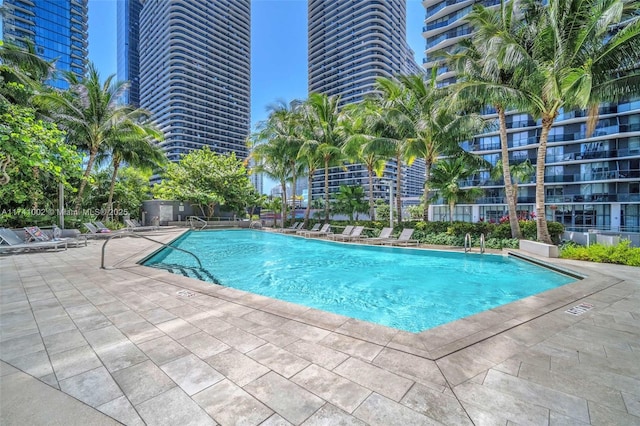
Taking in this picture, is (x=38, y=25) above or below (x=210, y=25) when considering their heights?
below

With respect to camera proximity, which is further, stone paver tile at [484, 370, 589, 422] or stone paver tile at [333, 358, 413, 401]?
stone paver tile at [333, 358, 413, 401]

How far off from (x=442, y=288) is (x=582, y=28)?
31.4 feet

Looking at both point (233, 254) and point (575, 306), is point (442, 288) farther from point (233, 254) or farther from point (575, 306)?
point (233, 254)

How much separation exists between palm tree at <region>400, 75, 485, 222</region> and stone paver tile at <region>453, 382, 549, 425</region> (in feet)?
39.2

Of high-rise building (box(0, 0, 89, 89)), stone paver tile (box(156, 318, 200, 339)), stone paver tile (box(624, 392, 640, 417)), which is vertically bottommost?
stone paver tile (box(624, 392, 640, 417))

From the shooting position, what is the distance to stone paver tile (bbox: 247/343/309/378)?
8.67ft

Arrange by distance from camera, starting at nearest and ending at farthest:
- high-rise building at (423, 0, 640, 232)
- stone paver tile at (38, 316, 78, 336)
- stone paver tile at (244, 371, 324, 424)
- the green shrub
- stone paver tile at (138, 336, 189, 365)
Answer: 1. stone paver tile at (244, 371, 324, 424)
2. stone paver tile at (138, 336, 189, 365)
3. stone paver tile at (38, 316, 78, 336)
4. the green shrub
5. high-rise building at (423, 0, 640, 232)

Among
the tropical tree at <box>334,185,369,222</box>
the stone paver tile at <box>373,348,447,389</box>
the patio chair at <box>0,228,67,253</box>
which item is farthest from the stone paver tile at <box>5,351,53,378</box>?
the tropical tree at <box>334,185,369,222</box>

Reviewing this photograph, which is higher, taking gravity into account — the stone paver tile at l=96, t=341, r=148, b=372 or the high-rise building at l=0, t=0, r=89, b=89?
the high-rise building at l=0, t=0, r=89, b=89

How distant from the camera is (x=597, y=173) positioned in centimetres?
2961

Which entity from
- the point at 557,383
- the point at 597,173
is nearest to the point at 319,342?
the point at 557,383

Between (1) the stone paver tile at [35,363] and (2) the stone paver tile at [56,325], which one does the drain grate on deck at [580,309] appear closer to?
(1) the stone paver tile at [35,363]

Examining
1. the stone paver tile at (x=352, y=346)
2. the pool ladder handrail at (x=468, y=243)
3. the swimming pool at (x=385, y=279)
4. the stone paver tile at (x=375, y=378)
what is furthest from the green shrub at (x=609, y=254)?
the stone paver tile at (x=375, y=378)

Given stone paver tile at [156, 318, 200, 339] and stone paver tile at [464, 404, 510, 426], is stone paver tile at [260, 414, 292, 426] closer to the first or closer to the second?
stone paver tile at [464, 404, 510, 426]
